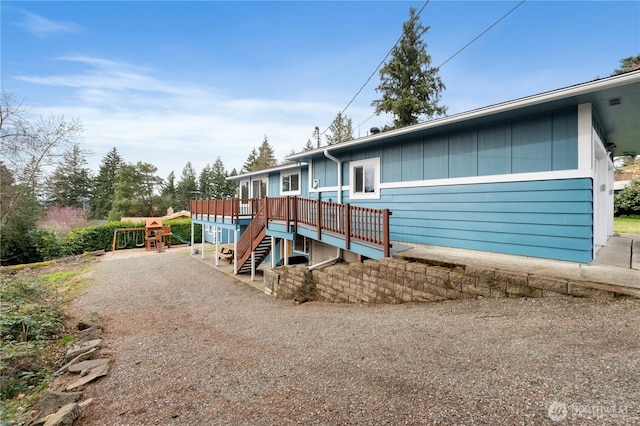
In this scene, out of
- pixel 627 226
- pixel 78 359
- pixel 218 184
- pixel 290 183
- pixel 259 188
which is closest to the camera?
pixel 78 359

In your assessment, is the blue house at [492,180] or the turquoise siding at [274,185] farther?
the turquoise siding at [274,185]

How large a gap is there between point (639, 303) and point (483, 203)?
289 cm

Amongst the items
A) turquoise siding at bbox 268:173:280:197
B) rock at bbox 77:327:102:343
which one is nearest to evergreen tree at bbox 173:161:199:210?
turquoise siding at bbox 268:173:280:197

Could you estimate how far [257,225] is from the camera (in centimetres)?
1085

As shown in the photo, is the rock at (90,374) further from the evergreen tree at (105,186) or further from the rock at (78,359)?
the evergreen tree at (105,186)

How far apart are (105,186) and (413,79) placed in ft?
156

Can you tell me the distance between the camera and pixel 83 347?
4.79 meters

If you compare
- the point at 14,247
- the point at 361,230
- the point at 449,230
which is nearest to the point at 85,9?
the point at 361,230

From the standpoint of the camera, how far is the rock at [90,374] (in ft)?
11.3

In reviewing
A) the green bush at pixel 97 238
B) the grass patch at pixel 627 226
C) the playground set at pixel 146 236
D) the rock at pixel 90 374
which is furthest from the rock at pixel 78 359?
the green bush at pixel 97 238

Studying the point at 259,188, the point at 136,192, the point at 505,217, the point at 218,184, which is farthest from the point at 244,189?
the point at 218,184

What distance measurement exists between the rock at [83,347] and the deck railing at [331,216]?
503cm

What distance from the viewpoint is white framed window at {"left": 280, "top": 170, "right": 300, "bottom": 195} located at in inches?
492

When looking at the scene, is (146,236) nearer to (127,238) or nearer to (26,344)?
(127,238)
